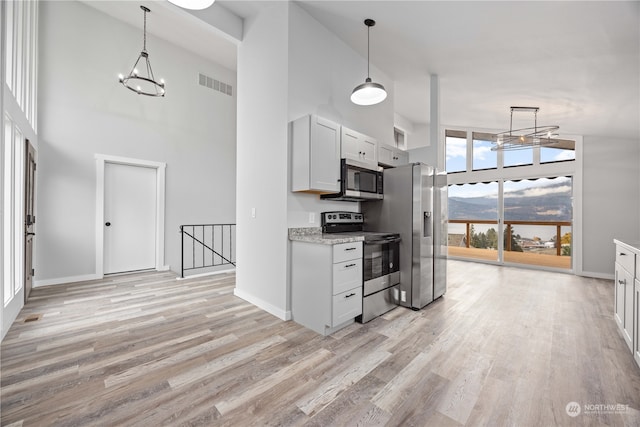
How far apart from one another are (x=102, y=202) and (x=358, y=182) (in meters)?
4.33

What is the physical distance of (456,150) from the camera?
6980 mm

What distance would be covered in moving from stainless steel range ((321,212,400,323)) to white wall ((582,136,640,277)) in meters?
4.58

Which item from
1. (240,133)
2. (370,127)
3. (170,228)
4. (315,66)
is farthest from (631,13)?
(170,228)

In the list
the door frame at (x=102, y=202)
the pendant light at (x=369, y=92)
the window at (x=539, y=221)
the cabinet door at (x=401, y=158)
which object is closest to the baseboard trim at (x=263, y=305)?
the door frame at (x=102, y=202)

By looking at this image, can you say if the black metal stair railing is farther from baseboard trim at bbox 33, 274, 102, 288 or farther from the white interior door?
baseboard trim at bbox 33, 274, 102, 288

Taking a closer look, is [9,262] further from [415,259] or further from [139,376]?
[415,259]

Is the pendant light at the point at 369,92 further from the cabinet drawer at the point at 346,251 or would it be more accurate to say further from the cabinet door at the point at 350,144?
the cabinet drawer at the point at 346,251

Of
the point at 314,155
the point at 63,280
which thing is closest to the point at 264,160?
the point at 314,155

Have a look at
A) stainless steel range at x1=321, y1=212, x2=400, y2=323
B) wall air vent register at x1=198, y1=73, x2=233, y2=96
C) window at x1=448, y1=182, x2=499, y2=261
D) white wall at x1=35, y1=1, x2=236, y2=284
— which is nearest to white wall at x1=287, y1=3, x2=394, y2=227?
stainless steel range at x1=321, y1=212, x2=400, y2=323

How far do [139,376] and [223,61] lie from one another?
6.02 metres

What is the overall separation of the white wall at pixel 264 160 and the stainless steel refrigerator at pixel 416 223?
1.37m

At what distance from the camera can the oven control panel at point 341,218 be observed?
3.26m

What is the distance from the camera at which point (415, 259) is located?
128 inches

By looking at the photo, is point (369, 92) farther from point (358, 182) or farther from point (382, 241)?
point (382, 241)
